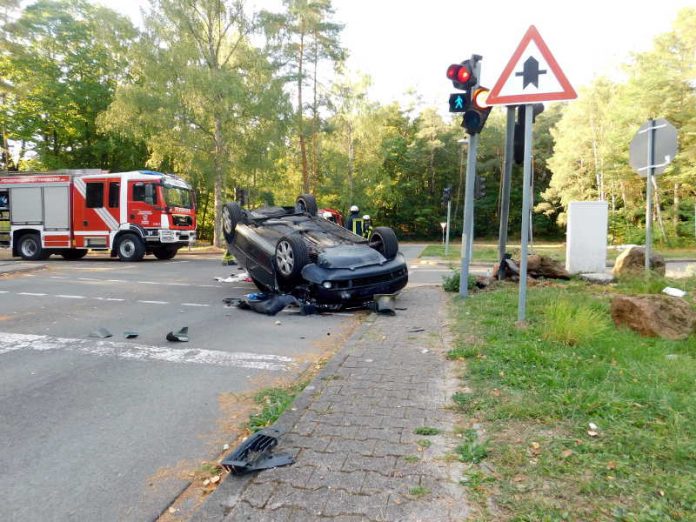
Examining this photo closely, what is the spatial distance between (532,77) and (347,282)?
385 cm

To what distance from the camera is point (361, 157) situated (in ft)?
143

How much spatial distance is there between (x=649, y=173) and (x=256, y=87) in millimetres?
19946

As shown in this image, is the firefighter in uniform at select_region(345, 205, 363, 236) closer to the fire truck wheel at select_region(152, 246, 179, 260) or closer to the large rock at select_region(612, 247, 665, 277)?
the fire truck wheel at select_region(152, 246, 179, 260)

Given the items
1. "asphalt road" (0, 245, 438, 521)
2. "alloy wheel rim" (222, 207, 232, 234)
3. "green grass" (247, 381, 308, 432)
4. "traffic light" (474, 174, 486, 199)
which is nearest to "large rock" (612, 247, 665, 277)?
"asphalt road" (0, 245, 438, 521)

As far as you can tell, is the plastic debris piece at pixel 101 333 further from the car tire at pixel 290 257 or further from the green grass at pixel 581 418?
the green grass at pixel 581 418

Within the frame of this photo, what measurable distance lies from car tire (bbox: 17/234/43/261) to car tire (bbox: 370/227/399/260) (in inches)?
599

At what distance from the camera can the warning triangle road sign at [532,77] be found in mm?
5348

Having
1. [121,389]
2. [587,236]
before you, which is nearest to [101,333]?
[121,389]

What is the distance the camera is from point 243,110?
24.0m

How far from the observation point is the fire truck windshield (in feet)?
57.6

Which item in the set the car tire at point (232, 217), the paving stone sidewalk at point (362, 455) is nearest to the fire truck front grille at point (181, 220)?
the car tire at point (232, 217)

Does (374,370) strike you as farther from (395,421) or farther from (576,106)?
(576,106)

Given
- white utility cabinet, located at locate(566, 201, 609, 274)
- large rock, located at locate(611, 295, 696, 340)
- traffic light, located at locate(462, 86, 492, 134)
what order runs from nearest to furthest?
large rock, located at locate(611, 295, 696, 340) → traffic light, located at locate(462, 86, 492, 134) → white utility cabinet, located at locate(566, 201, 609, 274)

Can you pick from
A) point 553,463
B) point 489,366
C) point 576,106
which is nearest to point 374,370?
point 489,366
